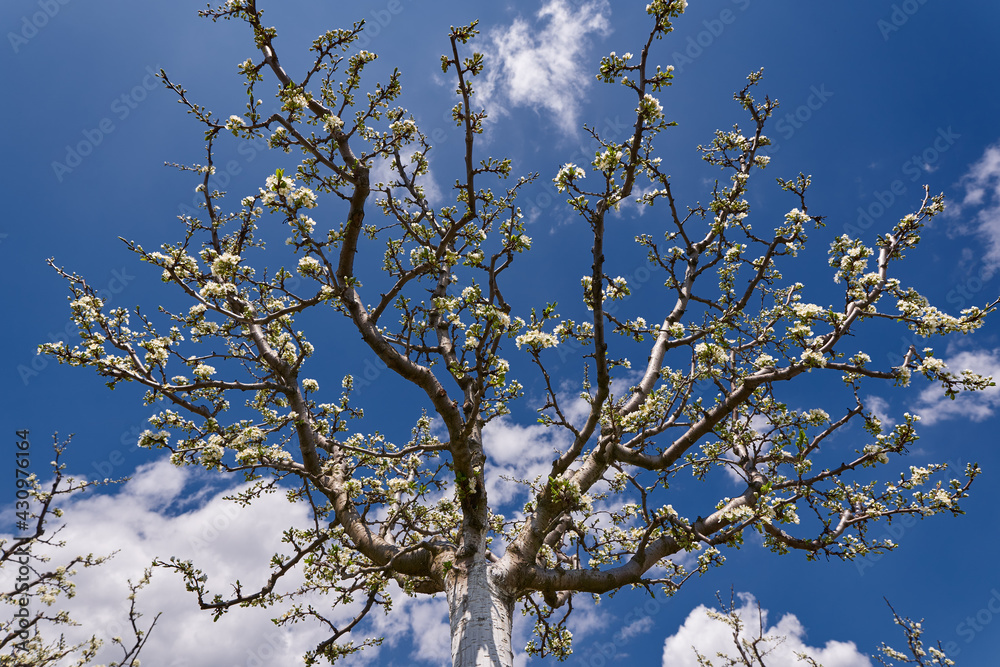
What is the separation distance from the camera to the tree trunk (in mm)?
5457

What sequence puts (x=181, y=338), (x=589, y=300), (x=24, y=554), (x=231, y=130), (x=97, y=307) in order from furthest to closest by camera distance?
(x=24, y=554) → (x=181, y=338) → (x=97, y=307) → (x=589, y=300) → (x=231, y=130)

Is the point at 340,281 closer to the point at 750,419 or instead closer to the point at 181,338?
the point at 181,338

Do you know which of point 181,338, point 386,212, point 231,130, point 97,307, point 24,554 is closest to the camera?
point 231,130

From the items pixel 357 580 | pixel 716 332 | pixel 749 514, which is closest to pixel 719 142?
pixel 716 332

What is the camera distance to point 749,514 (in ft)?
20.5

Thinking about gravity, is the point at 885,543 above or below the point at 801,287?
below

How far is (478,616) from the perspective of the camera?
19.1 feet

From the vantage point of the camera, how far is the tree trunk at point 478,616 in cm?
546

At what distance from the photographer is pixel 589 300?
21.7ft

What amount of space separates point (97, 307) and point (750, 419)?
11399mm

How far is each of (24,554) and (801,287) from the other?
17.1m

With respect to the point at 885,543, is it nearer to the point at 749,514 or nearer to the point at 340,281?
the point at 749,514

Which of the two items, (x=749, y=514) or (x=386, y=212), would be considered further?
(x=386, y=212)

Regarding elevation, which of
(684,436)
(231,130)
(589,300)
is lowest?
(684,436)
